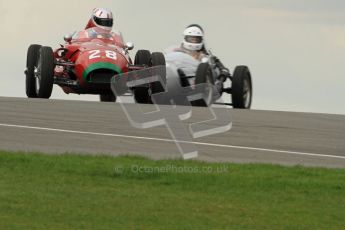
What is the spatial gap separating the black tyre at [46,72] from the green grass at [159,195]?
11.7 meters

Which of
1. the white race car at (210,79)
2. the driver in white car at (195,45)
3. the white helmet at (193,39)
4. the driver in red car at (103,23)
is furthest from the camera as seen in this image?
the driver in red car at (103,23)

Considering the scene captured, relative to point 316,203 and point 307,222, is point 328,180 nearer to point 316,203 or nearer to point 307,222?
point 316,203

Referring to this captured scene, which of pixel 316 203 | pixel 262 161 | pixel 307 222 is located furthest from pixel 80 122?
pixel 307 222

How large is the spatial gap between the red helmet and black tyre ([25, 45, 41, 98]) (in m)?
2.04

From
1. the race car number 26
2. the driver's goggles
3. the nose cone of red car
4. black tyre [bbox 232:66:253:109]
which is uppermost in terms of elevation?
the driver's goggles

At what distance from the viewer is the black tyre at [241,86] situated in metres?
25.8

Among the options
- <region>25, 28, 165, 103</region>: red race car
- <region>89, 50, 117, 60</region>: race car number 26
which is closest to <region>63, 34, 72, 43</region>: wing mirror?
<region>25, 28, 165, 103</region>: red race car

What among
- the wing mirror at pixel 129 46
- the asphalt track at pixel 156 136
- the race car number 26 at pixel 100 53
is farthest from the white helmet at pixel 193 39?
the asphalt track at pixel 156 136

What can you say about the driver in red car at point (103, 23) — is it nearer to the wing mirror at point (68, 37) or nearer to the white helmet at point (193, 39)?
the wing mirror at point (68, 37)

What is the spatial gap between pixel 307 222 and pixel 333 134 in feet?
28.0

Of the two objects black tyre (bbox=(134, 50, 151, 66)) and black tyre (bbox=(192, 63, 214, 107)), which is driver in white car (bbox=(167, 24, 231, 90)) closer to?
black tyre (bbox=(134, 50, 151, 66))

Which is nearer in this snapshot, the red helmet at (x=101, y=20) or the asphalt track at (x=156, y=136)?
the asphalt track at (x=156, y=136)

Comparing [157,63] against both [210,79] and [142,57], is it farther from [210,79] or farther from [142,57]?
[210,79]

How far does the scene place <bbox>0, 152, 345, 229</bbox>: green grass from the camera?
1034 centimetres
